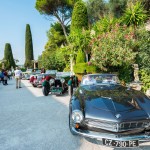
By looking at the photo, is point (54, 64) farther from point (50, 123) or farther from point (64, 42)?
point (50, 123)

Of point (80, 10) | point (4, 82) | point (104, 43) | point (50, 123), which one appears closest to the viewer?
point (50, 123)

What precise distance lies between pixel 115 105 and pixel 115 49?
24.0 ft

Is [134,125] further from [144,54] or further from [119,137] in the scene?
[144,54]

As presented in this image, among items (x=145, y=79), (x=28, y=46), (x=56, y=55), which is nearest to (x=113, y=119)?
(x=145, y=79)

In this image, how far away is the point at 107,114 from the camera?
11.3 feet

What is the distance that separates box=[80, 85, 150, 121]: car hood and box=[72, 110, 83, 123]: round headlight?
4.1 inches

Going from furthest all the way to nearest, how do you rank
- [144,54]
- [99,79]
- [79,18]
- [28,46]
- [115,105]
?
[28,46] < [79,18] < [144,54] < [99,79] < [115,105]

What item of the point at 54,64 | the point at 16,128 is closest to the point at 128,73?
the point at 16,128

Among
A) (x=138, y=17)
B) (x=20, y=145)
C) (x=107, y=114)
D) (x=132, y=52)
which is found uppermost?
A: (x=138, y=17)

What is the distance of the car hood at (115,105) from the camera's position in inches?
135

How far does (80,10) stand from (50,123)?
64.8 feet

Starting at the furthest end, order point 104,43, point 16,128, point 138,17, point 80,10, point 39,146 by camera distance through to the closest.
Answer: point 80,10
point 138,17
point 104,43
point 16,128
point 39,146

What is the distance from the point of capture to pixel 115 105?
12.3 ft

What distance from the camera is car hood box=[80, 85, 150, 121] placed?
342 cm
